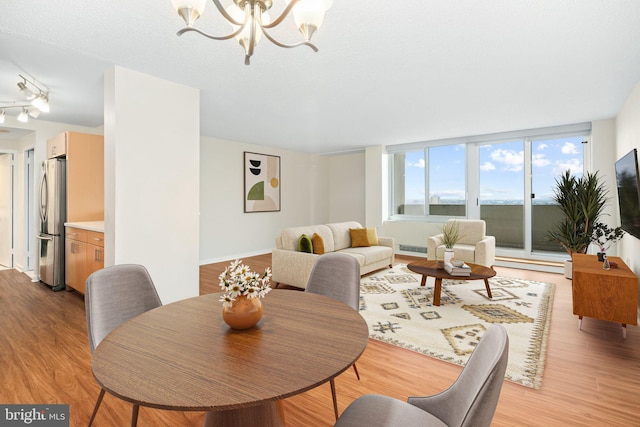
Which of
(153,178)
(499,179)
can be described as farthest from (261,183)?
(499,179)

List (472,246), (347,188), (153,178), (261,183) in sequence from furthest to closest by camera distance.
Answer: (347,188)
(261,183)
(472,246)
(153,178)

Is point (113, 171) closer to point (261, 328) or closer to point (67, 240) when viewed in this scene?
point (67, 240)

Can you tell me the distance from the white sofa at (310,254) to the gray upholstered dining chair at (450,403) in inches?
111

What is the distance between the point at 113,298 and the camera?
5.61 feet

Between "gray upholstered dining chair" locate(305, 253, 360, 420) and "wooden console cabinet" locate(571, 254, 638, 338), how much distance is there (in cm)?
220

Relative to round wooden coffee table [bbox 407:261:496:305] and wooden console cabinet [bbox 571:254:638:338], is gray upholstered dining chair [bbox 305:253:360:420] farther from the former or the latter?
wooden console cabinet [bbox 571:254:638:338]

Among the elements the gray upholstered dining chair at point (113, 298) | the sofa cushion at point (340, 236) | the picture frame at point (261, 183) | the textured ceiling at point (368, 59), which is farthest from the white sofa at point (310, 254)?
the picture frame at point (261, 183)

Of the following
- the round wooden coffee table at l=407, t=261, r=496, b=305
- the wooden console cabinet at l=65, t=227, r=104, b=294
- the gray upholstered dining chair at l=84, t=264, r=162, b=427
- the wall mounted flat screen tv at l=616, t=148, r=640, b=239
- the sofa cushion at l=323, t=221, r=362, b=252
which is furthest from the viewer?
the sofa cushion at l=323, t=221, r=362, b=252

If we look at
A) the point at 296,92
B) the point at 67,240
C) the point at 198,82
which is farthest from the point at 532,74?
the point at 67,240

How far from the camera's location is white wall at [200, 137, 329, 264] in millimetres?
6129

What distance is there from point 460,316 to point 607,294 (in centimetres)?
123

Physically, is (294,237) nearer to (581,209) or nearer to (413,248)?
(413,248)

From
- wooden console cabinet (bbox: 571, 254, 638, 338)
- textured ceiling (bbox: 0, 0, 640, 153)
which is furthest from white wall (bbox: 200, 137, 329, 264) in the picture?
wooden console cabinet (bbox: 571, 254, 638, 338)

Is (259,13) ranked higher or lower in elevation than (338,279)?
higher
